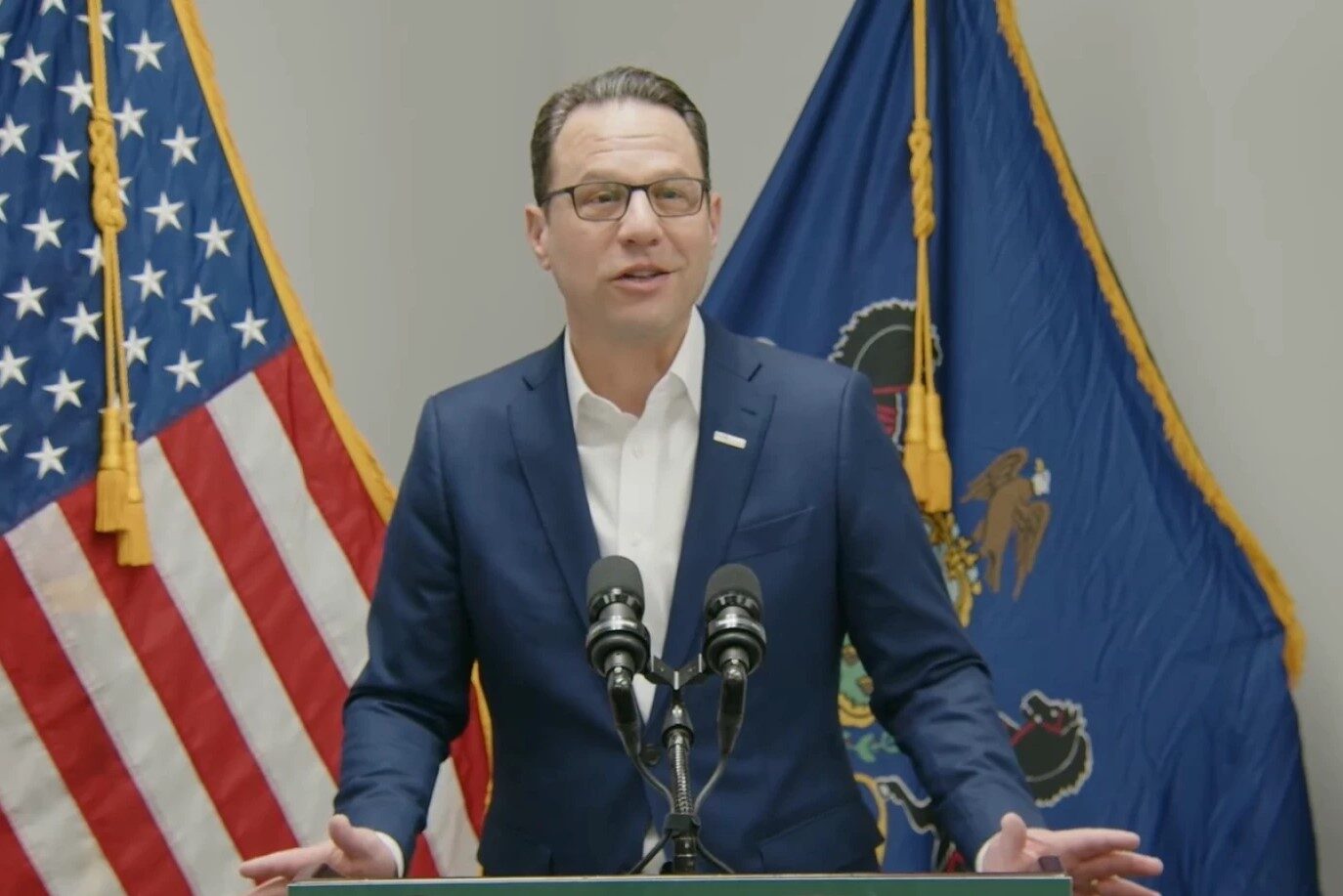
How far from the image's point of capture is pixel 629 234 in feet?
A: 6.88

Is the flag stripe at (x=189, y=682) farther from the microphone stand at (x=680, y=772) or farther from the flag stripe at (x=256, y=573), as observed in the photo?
the microphone stand at (x=680, y=772)

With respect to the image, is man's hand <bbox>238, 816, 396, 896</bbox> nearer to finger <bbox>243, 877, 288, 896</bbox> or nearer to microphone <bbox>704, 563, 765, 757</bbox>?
finger <bbox>243, 877, 288, 896</bbox>

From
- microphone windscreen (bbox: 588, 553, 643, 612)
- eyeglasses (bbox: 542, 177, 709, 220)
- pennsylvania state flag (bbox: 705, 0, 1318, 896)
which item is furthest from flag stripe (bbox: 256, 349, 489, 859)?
microphone windscreen (bbox: 588, 553, 643, 612)

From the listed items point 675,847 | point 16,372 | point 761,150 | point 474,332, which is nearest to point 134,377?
point 16,372

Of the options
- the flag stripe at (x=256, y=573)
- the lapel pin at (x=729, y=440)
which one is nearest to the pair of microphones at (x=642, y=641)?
the lapel pin at (x=729, y=440)

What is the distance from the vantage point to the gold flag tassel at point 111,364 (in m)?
2.94

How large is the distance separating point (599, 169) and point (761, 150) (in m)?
1.87

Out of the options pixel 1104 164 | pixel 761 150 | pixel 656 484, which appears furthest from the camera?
pixel 761 150

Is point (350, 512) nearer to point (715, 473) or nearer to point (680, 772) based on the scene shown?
point (715, 473)

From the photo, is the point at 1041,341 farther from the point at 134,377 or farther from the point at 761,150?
the point at 134,377

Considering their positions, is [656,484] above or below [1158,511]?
above

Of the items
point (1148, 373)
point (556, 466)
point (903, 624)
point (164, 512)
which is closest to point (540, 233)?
point (556, 466)

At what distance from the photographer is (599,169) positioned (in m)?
2.13

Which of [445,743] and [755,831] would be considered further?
[445,743]
